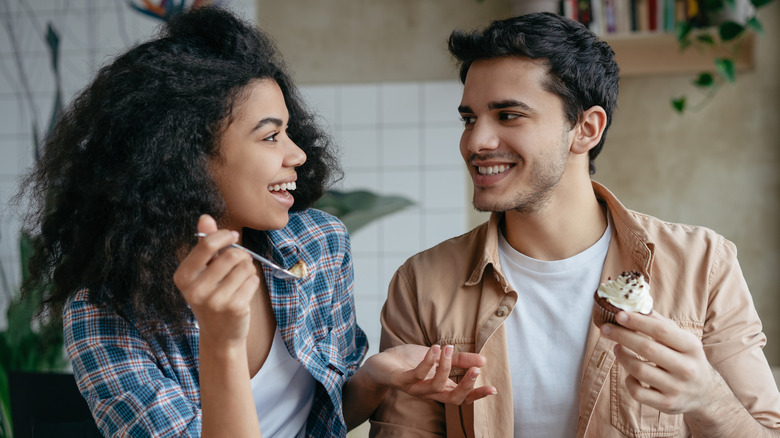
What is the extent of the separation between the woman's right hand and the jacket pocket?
0.83 meters

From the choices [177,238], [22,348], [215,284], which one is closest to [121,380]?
[177,238]

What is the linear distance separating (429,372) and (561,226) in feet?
1.59

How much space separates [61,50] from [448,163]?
2.03 metres

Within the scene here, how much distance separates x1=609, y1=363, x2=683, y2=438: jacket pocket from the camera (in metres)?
1.43

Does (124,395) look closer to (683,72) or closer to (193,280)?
(193,280)

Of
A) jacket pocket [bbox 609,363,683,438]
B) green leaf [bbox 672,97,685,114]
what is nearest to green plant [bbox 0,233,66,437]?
jacket pocket [bbox 609,363,683,438]

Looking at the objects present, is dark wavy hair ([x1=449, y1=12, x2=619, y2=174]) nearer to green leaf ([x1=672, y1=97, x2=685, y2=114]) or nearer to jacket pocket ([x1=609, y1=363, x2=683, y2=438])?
jacket pocket ([x1=609, y1=363, x2=683, y2=438])

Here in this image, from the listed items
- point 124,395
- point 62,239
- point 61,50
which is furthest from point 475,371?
point 61,50

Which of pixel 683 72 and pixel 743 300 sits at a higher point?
pixel 683 72

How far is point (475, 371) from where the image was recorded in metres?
1.23

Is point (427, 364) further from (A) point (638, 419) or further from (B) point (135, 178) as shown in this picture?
(B) point (135, 178)

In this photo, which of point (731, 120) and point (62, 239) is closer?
point (62, 239)

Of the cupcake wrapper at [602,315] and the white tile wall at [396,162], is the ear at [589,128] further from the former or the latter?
the white tile wall at [396,162]

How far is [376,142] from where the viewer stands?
10.8 feet
